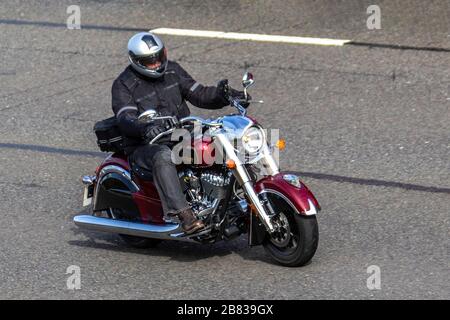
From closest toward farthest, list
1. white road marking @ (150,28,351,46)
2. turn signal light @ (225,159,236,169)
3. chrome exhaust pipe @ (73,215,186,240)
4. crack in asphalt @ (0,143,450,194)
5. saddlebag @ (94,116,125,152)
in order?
1. turn signal light @ (225,159,236,169)
2. chrome exhaust pipe @ (73,215,186,240)
3. saddlebag @ (94,116,125,152)
4. crack in asphalt @ (0,143,450,194)
5. white road marking @ (150,28,351,46)

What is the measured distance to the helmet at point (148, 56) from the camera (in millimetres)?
7902

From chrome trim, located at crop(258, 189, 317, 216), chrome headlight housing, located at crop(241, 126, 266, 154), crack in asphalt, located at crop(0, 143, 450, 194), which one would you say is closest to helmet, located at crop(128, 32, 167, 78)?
chrome headlight housing, located at crop(241, 126, 266, 154)

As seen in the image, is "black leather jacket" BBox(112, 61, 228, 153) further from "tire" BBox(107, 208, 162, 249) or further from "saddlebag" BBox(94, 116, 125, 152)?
"tire" BBox(107, 208, 162, 249)

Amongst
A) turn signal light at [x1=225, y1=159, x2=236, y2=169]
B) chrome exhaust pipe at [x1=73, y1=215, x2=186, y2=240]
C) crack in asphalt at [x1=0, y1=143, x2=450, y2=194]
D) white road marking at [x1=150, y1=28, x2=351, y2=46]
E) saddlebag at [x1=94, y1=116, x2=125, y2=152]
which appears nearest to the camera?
turn signal light at [x1=225, y1=159, x2=236, y2=169]

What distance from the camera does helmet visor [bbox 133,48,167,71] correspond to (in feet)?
26.0

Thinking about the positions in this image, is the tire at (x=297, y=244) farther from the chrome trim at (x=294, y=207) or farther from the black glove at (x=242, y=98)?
the black glove at (x=242, y=98)

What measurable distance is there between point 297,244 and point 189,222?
2.47 ft

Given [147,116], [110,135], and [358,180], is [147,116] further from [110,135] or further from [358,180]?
[358,180]

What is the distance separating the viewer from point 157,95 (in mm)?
8086

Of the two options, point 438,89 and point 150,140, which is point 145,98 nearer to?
point 150,140

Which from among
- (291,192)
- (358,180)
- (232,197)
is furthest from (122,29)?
(291,192)

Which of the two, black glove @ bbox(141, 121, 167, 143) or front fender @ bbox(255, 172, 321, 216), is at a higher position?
black glove @ bbox(141, 121, 167, 143)

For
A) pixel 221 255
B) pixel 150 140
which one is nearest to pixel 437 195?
pixel 221 255

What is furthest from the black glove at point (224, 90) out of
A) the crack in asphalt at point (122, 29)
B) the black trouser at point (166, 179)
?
the crack in asphalt at point (122, 29)
